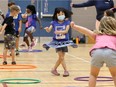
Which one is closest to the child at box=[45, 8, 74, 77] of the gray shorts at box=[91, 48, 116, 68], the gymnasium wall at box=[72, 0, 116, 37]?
the gray shorts at box=[91, 48, 116, 68]

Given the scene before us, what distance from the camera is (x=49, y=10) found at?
72.8ft

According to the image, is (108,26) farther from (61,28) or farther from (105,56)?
(61,28)

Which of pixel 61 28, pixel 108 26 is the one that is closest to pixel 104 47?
pixel 108 26

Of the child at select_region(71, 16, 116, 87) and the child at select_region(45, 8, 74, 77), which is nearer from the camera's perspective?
the child at select_region(71, 16, 116, 87)

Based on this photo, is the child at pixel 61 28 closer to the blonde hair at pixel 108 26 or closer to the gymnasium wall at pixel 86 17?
the blonde hair at pixel 108 26

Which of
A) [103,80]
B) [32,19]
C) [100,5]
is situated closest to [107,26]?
[103,80]

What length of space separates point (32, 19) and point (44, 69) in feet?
18.3

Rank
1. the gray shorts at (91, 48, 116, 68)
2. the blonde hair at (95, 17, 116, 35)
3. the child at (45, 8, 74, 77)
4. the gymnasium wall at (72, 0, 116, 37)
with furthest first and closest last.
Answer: the gymnasium wall at (72, 0, 116, 37), the child at (45, 8, 74, 77), the blonde hair at (95, 17, 116, 35), the gray shorts at (91, 48, 116, 68)

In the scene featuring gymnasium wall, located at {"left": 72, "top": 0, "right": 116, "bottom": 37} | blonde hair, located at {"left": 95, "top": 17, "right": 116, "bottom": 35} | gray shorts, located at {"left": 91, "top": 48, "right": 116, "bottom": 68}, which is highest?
blonde hair, located at {"left": 95, "top": 17, "right": 116, "bottom": 35}

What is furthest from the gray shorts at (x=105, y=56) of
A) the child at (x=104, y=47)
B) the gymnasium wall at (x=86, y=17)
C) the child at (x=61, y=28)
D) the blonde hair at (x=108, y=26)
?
the gymnasium wall at (x=86, y=17)

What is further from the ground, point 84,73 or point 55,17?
point 55,17

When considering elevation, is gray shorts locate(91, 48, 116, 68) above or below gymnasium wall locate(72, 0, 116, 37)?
above

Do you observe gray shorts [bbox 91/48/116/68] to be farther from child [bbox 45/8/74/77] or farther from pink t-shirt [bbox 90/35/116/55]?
child [bbox 45/8/74/77]

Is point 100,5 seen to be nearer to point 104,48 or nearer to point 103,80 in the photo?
point 103,80
